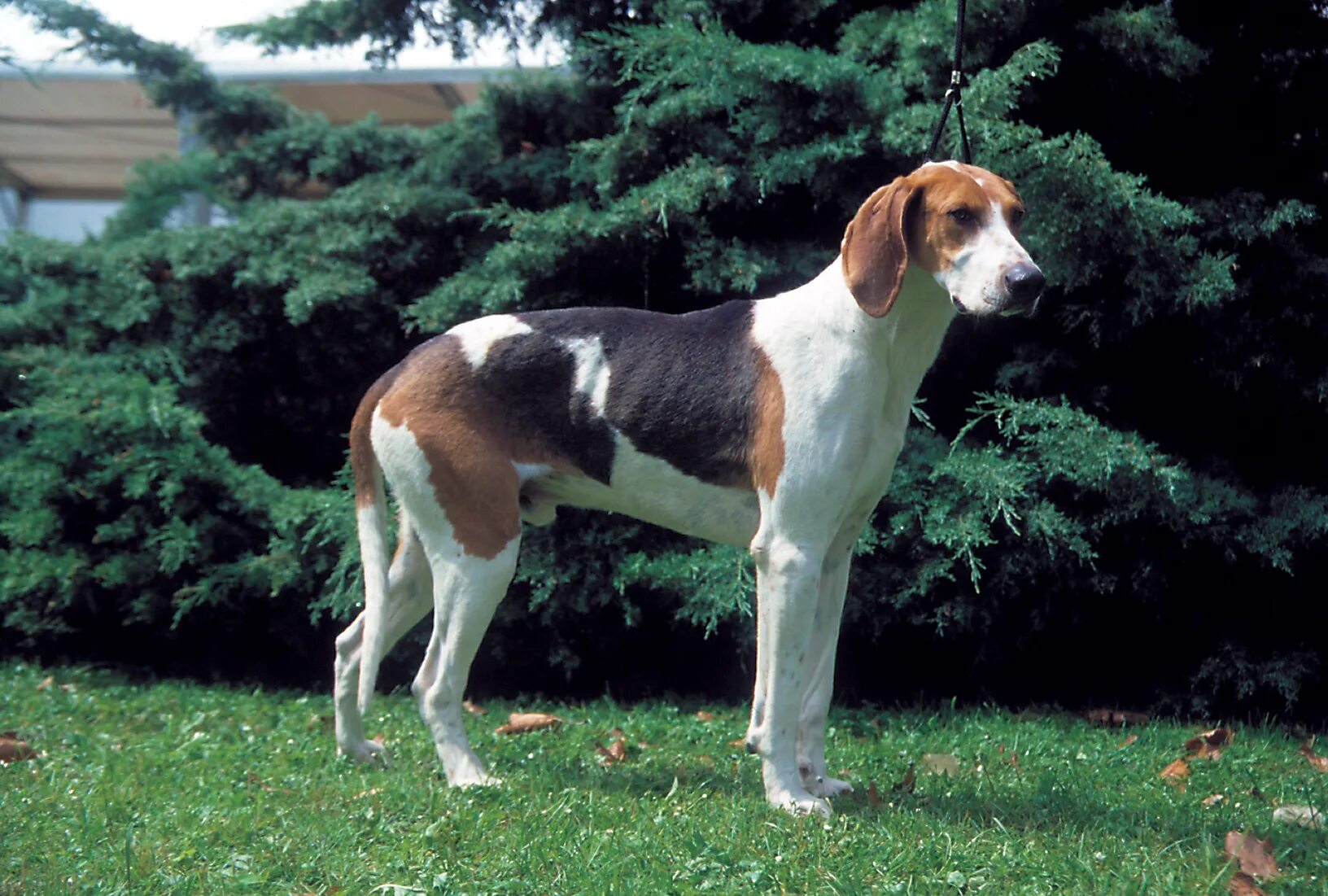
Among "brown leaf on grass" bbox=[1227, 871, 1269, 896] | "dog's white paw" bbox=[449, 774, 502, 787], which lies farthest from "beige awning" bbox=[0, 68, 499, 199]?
"brown leaf on grass" bbox=[1227, 871, 1269, 896]

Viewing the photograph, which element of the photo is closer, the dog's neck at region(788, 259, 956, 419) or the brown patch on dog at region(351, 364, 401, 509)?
the dog's neck at region(788, 259, 956, 419)

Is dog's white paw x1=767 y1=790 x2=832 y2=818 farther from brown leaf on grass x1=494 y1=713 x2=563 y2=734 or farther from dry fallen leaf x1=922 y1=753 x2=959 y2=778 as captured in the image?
brown leaf on grass x1=494 y1=713 x2=563 y2=734

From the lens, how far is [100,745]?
448cm

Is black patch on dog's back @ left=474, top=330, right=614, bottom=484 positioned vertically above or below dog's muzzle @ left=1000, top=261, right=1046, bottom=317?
below

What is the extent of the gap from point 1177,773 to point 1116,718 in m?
1.08

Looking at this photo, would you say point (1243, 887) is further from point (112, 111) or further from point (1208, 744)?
point (112, 111)

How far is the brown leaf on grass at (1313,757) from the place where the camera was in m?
4.36

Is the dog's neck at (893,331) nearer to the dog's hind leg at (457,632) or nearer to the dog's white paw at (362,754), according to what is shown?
the dog's hind leg at (457,632)

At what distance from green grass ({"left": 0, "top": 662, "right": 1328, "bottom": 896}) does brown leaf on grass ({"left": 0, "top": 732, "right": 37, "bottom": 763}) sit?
71 mm

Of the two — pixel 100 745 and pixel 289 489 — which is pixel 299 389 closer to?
pixel 289 489

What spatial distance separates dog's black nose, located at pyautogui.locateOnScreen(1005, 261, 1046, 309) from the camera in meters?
3.03

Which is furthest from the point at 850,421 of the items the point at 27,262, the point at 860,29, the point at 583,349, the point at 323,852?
the point at 27,262

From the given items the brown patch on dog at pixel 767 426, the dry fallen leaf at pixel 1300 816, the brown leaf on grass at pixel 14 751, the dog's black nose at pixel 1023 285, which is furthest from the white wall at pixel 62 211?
the dry fallen leaf at pixel 1300 816

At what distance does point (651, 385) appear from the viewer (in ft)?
12.3
